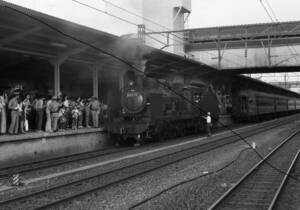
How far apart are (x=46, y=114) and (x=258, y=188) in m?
9.97

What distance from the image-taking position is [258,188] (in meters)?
9.90

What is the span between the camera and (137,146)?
64.7 ft

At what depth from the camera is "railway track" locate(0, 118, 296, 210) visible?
845 cm

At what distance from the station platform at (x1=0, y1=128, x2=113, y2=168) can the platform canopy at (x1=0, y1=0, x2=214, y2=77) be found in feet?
10.7

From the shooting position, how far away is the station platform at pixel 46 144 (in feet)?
46.9

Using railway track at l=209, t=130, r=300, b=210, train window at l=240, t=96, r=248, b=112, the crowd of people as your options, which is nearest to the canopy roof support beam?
the crowd of people

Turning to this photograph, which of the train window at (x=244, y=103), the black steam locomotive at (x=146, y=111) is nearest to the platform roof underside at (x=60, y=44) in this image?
the black steam locomotive at (x=146, y=111)

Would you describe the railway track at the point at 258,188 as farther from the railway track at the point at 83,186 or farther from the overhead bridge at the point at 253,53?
the overhead bridge at the point at 253,53

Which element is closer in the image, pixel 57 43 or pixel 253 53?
pixel 57 43

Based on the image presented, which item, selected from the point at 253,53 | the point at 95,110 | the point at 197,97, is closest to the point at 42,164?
the point at 95,110

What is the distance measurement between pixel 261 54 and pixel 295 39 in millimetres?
2980

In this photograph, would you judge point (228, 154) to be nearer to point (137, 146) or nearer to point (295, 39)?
point (137, 146)

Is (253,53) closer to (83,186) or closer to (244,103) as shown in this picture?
→ (244,103)

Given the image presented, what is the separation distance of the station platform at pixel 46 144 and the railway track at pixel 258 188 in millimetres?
7768
